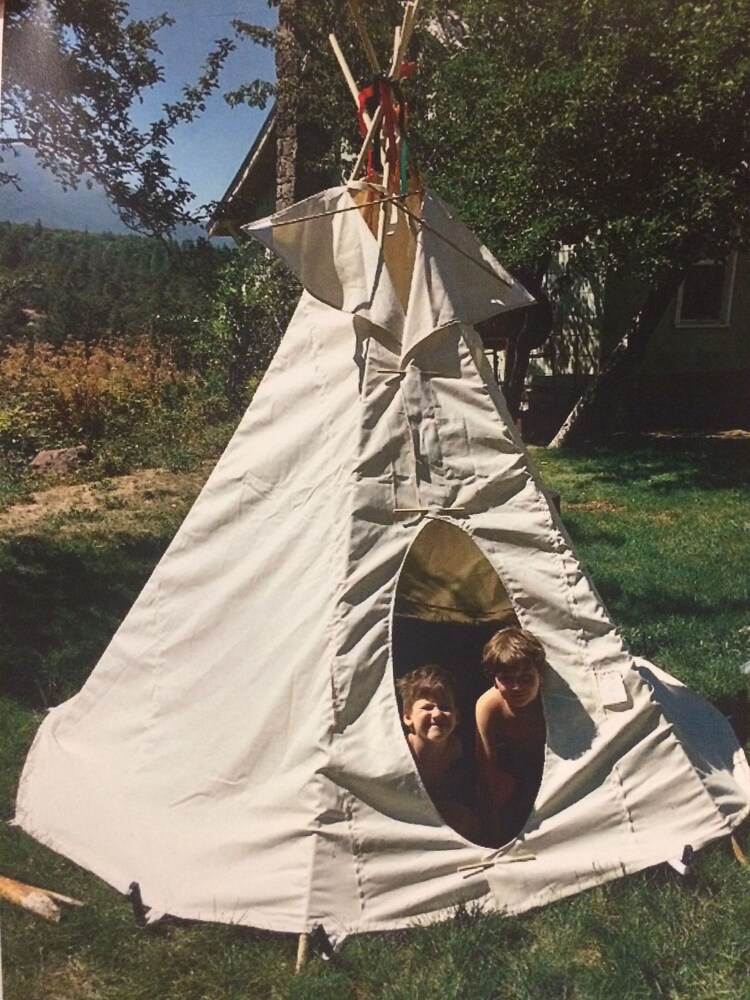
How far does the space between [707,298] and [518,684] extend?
1013 cm

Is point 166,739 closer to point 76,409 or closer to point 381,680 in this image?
point 381,680

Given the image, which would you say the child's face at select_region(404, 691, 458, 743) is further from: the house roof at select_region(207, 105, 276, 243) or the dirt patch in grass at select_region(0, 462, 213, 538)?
the dirt patch in grass at select_region(0, 462, 213, 538)

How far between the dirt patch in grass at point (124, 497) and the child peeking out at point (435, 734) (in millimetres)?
2876

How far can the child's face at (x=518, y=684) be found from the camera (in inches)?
118

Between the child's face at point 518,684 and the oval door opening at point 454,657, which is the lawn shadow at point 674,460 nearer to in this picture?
the oval door opening at point 454,657

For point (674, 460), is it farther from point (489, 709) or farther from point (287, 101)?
point (489, 709)

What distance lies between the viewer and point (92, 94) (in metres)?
3.33

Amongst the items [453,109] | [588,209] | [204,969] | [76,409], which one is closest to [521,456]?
[204,969]

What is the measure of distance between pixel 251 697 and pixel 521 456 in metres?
1.17

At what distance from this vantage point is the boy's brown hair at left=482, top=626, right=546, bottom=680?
117 inches

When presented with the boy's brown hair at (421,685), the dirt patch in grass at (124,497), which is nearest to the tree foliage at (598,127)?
the dirt patch in grass at (124,497)

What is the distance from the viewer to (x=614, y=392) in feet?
32.6

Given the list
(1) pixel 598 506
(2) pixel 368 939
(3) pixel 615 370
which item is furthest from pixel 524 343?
(2) pixel 368 939

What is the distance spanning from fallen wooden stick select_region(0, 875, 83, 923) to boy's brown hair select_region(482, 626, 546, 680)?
149 centimetres
